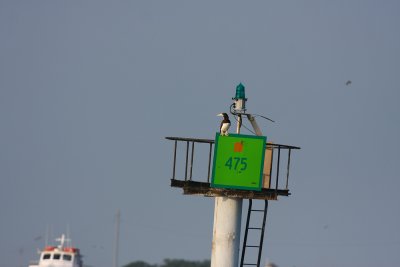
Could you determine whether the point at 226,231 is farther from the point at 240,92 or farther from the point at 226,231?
the point at 240,92

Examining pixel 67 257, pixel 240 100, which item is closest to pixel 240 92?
pixel 240 100

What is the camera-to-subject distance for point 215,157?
105 feet

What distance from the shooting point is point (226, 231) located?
1292 inches

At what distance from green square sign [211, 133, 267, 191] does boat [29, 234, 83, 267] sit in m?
67.8

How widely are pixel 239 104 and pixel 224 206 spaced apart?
2.54m

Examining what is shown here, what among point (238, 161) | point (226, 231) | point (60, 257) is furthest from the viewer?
point (60, 257)

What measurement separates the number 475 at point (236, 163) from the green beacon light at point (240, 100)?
1321 millimetres

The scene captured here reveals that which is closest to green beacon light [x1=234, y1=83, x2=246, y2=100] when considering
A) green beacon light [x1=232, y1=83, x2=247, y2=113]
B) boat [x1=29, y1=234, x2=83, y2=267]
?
green beacon light [x1=232, y1=83, x2=247, y2=113]

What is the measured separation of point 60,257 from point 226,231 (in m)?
68.1

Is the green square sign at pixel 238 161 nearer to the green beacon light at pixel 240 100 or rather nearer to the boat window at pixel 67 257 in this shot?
the green beacon light at pixel 240 100

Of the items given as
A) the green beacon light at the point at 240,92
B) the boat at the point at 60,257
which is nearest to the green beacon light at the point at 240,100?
the green beacon light at the point at 240,92

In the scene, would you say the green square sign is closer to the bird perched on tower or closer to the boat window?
the bird perched on tower

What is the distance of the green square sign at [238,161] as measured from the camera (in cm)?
3209

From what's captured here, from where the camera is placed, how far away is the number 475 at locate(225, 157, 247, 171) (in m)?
32.2
